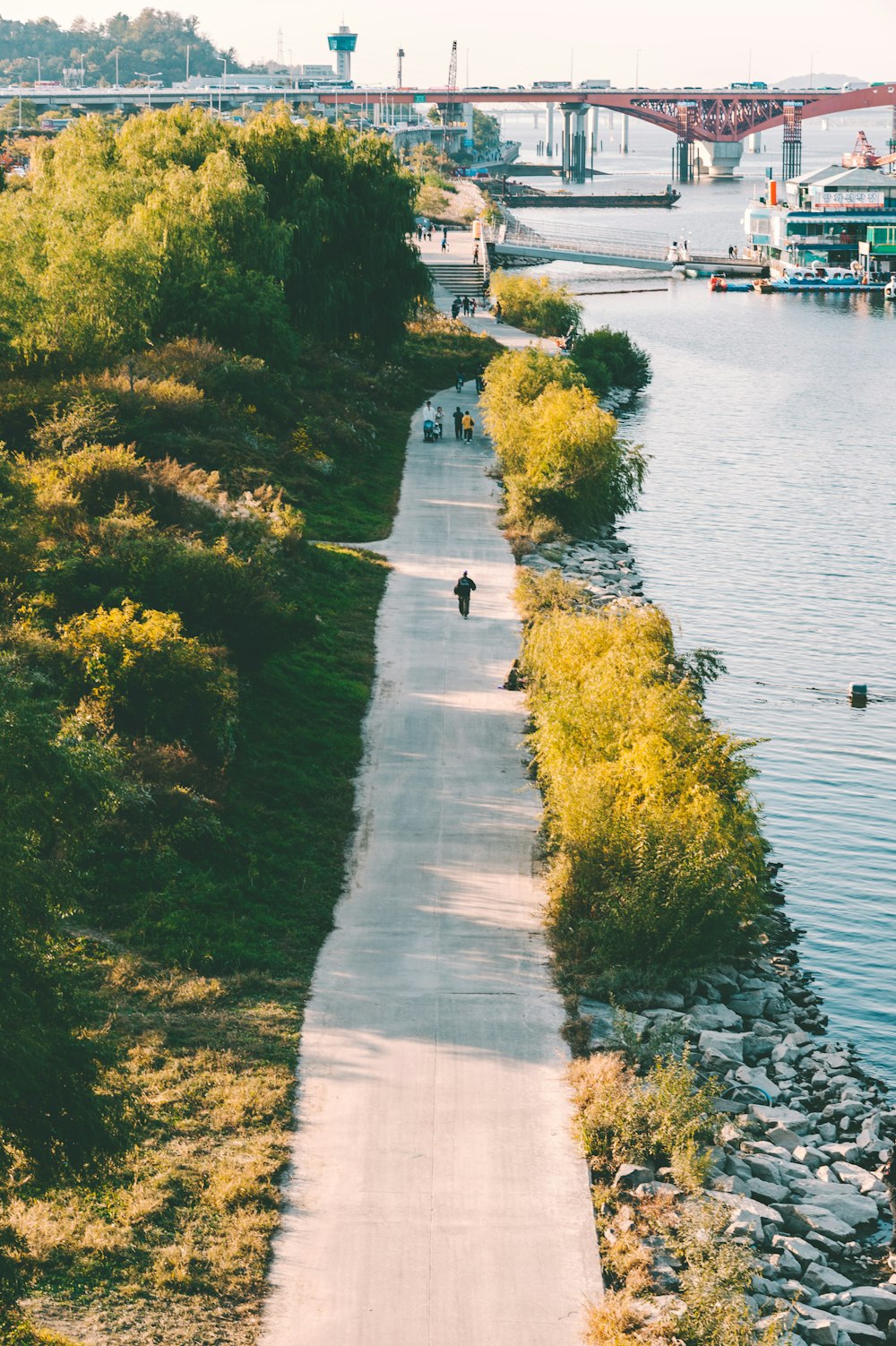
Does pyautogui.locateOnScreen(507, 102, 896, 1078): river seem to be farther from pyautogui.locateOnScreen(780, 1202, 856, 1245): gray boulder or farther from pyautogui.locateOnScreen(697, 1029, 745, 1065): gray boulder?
pyautogui.locateOnScreen(780, 1202, 856, 1245): gray boulder

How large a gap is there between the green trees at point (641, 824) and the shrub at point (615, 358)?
50726mm

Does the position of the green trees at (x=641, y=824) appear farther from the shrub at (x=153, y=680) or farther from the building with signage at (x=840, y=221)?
the building with signage at (x=840, y=221)

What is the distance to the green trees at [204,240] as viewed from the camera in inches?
1729

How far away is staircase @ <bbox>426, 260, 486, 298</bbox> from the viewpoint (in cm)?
9181

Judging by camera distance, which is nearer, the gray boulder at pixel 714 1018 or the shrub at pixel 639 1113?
the shrub at pixel 639 1113

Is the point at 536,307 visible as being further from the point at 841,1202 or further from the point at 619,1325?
the point at 619,1325

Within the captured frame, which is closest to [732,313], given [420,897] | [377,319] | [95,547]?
[377,319]

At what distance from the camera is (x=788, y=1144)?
1889 cm

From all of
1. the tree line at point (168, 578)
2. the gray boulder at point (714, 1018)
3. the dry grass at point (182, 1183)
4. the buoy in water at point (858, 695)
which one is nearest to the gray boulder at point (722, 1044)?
the gray boulder at point (714, 1018)

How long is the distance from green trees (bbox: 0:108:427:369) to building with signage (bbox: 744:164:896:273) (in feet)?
204

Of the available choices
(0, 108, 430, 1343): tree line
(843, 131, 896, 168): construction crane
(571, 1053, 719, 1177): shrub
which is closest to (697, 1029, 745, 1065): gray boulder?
(571, 1053, 719, 1177): shrub

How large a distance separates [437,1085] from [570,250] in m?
106

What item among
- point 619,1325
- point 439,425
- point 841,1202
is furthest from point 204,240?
point 619,1325

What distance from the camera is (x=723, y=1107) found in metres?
19.1
